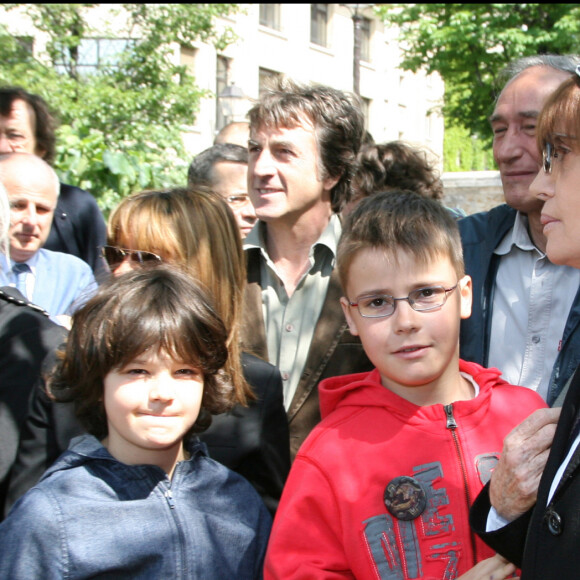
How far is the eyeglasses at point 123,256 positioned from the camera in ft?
9.03

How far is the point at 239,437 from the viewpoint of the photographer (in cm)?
263

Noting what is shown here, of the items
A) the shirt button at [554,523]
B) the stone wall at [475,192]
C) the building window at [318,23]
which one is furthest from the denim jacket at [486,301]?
the building window at [318,23]

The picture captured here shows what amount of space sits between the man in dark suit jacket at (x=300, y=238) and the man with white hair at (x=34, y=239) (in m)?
0.85

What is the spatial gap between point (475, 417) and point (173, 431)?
0.83 m

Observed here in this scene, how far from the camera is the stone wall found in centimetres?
1218

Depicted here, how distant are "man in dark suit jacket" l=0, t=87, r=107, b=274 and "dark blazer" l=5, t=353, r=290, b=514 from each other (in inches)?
86.2

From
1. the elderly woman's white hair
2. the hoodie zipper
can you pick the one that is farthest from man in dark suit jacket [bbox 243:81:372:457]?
the elderly woman's white hair

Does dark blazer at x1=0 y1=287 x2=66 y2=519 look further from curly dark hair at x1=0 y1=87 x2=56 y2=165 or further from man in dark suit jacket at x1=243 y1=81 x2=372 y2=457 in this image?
curly dark hair at x1=0 y1=87 x2=56 y2=165

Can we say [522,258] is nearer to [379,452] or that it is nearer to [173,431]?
[379,452]

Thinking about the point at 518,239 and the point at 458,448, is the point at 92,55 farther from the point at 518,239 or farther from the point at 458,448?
the point at 458,448

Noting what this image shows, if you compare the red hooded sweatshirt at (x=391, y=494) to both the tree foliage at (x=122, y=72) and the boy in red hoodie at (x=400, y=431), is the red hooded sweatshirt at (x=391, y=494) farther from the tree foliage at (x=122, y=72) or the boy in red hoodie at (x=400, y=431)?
the tree foliage at (x=122, y=72)

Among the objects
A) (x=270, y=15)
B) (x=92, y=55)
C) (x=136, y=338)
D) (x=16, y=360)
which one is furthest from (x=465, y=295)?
(x=270, y=15)

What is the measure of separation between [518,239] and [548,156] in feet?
4.59

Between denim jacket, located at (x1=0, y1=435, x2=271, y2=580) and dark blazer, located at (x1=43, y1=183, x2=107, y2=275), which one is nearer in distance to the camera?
denim jacket, located at (x1=0, y1=435, x2=271, y2=580)
